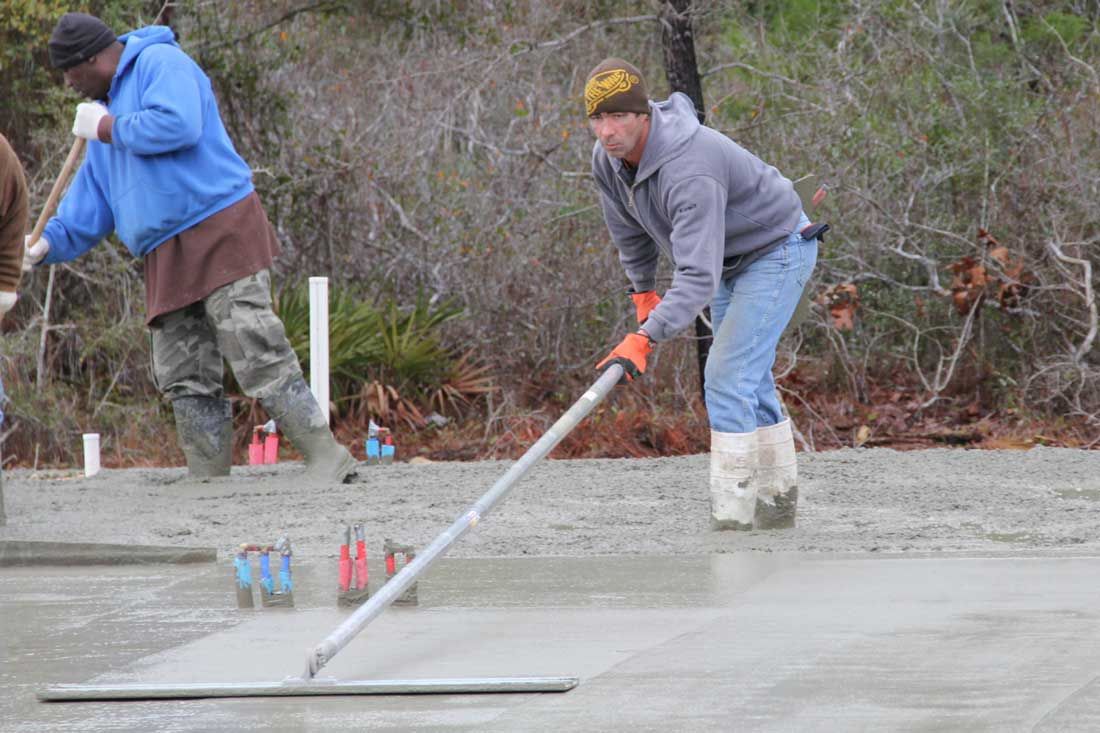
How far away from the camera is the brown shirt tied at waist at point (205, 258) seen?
737 cm

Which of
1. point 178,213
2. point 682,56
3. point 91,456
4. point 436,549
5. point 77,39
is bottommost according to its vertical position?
point 436,549

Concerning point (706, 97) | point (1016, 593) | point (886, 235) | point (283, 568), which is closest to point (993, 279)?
point (886, 235)

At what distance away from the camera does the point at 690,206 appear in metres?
5.61

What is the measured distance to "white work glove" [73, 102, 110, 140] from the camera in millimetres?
7129

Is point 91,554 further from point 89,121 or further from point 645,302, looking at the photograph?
point 645,302

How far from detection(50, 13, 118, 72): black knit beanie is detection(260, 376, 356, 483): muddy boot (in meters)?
1.75

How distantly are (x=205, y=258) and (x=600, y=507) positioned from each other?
2141 mm

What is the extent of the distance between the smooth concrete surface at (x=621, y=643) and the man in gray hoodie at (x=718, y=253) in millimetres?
586

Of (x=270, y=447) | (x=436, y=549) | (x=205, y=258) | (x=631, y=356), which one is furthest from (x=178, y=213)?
(x=436, y=549)

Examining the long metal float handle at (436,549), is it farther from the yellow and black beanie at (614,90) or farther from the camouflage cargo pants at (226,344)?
the camouflage cargo pants at (226,344)

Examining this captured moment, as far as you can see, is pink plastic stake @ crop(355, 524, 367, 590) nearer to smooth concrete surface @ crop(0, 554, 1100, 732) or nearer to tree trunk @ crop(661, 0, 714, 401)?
smooth concrete surface @ crop(0, 554, 1100, 732)

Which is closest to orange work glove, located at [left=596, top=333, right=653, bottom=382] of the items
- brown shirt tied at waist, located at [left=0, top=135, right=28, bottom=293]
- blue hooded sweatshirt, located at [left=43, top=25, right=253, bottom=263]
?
blue hooded sweatshirt, located at [left=43, top=25, right=253, bottom=263]

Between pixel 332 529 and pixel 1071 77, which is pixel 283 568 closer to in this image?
pixel 332 529

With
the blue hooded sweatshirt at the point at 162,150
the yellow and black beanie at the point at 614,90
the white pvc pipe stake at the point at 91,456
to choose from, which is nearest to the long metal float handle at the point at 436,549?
the yellow and black beanie at the point at 614,90
